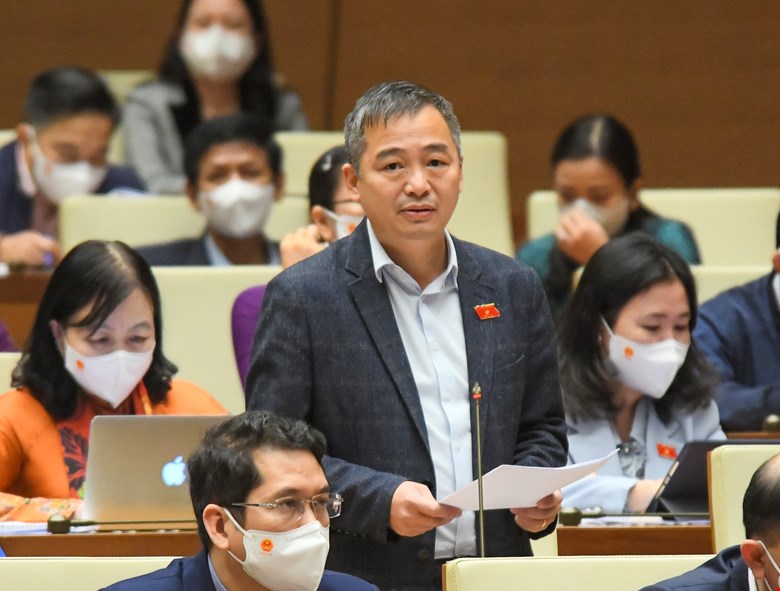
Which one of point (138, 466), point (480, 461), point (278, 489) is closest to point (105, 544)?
point (138, 466)

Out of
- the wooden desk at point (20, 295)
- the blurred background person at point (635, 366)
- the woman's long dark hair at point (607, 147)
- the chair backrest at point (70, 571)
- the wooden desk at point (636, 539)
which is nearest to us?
the chair backrest at point (70, 571)

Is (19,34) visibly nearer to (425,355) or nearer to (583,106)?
(583,106)

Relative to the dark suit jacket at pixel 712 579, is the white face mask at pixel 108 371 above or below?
above

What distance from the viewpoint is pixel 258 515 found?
187 centimetres

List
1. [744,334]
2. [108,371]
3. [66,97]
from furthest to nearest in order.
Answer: [66,97] < [744,334] < [108,371]

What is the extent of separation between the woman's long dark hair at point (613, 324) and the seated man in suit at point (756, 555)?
91 centimetres

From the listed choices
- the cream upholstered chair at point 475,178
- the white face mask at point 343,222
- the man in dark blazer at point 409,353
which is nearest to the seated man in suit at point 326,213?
the white face mask at point 343,222

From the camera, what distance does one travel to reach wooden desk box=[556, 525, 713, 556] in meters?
2.46

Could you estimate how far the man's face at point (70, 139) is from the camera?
13.5 feet

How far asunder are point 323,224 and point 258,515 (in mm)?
1283

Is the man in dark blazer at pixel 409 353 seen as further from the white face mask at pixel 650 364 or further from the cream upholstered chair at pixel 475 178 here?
the cream upholstered chair at pixel 475 178

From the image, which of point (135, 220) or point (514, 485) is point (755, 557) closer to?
point (514, 485)

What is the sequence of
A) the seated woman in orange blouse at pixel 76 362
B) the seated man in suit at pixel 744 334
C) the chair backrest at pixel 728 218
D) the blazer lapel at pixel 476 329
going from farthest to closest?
1. the chair backrest at pixel 728 218
2. the seated man in suit at pixel 744 334
3. the seated woman in orange blouse at pixel 76 362
4. the blazer lapel at pixel 476 329

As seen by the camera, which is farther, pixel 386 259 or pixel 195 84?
pixel 195 84
